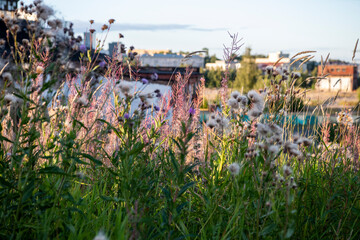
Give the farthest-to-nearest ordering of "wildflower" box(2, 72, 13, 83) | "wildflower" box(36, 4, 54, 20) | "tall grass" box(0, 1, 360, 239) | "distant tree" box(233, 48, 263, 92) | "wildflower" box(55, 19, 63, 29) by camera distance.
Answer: "distant tree" box(233, 48, 263, 92) → "wildflower" box(55, 19, 63, 29) → "wildflower" box(36, 4, 54, 20) → "wildflower" box(2, 72, 13, 83) → "tall grass" box(0, 1, 360, 239)

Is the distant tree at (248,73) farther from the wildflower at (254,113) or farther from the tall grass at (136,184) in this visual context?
the wildflower at (254,113)

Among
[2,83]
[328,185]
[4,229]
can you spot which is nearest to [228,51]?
[328,185]

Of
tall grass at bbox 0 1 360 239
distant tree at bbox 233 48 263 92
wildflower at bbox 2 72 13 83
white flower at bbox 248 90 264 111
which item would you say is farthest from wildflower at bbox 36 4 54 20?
distant tree at bbox 233 48 263 92

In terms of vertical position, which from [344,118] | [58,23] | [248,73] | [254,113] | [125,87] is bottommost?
[248,73]

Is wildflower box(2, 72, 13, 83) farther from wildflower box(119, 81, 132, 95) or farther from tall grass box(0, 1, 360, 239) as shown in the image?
wildflower box(119, 81, 132, 95)

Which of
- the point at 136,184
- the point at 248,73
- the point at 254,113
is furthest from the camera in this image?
the point at 248,73

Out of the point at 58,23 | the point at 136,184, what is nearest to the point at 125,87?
the point at 136,184

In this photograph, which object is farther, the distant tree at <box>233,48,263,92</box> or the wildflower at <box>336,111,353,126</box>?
the distant tree at <box>233,48,263,92</box>

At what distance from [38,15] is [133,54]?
3.76 ft

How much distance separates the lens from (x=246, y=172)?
2.39 m

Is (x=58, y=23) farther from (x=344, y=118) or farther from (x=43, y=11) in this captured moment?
(x=344, y=118)

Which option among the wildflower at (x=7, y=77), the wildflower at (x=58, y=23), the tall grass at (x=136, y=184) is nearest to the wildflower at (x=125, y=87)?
the tall grass at (x=136, y=184)

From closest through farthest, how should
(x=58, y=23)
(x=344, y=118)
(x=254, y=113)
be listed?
1. (x=254, y=113)
2. (x=58, y=23)
3. (x=344, y=118)

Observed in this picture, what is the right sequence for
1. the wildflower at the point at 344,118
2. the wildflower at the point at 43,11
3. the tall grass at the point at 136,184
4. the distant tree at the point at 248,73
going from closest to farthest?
the tall grass at the point at 136,184 < the wildflower at the point at 43,11 < the wildflower at the point at 344,118 < the distant tree at the point at 248,73
